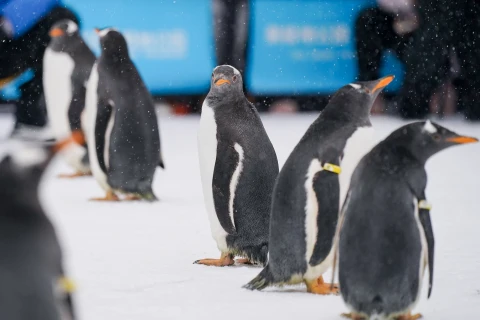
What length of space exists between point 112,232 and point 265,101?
684cm

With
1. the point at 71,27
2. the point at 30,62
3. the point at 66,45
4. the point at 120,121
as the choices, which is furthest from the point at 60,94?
the point at 30,62

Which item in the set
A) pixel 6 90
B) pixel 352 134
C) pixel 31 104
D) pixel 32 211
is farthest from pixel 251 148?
pixel 6 90

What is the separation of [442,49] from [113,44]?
5165 mm

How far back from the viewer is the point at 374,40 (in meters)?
10.1

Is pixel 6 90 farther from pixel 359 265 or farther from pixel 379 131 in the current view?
pixel 359 265

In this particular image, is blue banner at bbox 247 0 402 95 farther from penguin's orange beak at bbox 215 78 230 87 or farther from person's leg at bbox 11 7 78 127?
penguin's orange beak at bbox 215 78 230 87

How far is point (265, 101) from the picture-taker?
1098 centimetres

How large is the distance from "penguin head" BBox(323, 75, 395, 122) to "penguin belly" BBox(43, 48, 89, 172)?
3.59 m

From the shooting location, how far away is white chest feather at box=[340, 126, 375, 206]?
299cm

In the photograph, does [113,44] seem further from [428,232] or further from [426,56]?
[426,56]

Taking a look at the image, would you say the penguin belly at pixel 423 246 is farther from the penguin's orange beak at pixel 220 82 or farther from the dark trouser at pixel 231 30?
the dark trouser at pixel 231 30

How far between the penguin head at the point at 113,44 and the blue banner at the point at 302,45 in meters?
5.13

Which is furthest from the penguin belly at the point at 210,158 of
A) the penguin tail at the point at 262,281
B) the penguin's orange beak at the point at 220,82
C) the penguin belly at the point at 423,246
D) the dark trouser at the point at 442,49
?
the dark trouser at the point at 442,49

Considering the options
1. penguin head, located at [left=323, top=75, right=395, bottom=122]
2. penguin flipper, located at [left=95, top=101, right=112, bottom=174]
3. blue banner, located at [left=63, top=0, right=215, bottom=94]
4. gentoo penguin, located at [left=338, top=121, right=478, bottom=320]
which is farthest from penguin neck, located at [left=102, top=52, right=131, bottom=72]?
blue banner, located at [left=63, top=0, right=215, bottom=94]
